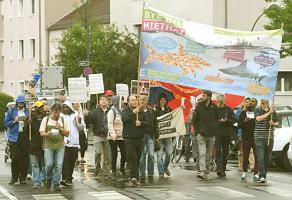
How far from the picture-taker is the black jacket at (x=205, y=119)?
17.8 meters

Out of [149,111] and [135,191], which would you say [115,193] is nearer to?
[135,191]

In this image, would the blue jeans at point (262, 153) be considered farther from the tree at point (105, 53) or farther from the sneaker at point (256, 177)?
the tree at point (105, 53)

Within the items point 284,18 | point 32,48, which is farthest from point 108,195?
point 32,48

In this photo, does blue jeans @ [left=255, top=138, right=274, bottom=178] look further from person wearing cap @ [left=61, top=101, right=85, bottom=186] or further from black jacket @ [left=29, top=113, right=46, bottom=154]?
black jacket @ [left=29, top=113, right=46, bottom=154]

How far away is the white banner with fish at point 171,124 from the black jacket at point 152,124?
3.78 feet

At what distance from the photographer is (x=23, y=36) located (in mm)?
64875

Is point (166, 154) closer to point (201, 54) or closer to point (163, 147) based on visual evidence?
point (163, 147)

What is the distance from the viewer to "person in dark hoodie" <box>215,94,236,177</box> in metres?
18.9

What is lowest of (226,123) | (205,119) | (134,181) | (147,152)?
(134,181)

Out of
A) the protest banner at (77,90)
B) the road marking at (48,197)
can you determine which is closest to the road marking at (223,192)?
the road marking at (48,197)

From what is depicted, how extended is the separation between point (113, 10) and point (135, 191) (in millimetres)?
36384

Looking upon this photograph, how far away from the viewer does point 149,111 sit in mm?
17578

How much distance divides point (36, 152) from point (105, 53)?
2583cm

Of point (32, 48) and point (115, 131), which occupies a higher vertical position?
point (32, 48)
